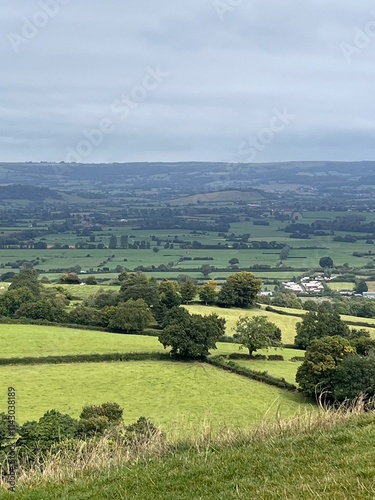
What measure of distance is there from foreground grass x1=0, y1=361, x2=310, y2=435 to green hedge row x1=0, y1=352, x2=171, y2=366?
2.73ft

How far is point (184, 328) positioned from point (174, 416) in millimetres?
13566

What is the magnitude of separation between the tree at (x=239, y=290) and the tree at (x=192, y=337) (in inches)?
707

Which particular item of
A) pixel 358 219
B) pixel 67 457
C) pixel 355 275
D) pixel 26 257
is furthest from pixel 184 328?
pixel 358 219

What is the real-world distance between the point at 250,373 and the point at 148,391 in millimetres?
7514

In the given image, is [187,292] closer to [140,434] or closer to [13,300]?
[13,300]

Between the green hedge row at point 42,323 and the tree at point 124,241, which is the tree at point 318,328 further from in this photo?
the tree at point 124,241

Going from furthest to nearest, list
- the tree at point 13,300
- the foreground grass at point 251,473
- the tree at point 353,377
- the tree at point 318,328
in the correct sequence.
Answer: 1. the tree at point 13,300
2. the tree at point 318,328
3. the tree at point 353,377
4. the foreground grass at point 251,473

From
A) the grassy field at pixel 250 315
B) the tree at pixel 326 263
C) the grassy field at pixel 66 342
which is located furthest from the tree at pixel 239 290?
the tree at pixel 326 263

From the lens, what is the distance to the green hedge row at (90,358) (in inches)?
1668

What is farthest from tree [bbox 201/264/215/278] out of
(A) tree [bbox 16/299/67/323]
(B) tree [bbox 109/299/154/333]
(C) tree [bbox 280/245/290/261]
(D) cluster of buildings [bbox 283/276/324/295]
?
(A) tree [bbox 16/299/67/323]

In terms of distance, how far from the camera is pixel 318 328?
1946 inches

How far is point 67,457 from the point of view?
11672 mm

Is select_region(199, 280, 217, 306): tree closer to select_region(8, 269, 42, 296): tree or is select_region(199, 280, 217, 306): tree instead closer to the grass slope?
→ the grass slope

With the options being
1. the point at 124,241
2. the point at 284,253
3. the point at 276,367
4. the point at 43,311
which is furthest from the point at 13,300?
the point at 124,241
